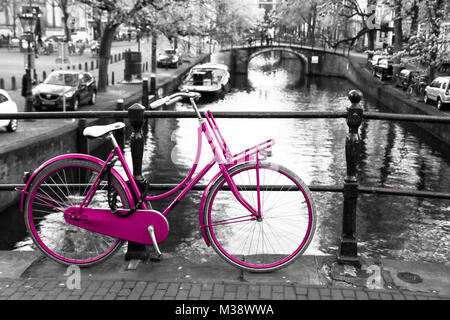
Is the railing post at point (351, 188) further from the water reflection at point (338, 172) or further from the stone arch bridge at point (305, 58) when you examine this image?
the stone arch bridge at point (305, 58)

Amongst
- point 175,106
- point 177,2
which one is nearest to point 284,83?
point 175,106

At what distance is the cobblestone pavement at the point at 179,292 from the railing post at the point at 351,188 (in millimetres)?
436

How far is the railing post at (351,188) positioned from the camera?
13.6 feet

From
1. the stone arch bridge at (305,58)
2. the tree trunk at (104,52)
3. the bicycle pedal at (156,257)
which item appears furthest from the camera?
the stone arch bridge at (305,58)

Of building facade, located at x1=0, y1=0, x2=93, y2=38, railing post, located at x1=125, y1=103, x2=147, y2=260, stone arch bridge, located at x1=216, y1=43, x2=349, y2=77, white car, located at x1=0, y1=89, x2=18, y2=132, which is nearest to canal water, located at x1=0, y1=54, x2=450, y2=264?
railing post, located at x1=125, y1=103, x2=147, y2=260

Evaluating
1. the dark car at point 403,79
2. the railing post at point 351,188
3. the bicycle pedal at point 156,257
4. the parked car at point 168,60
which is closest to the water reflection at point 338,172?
the bicycle pedal at point 156,257

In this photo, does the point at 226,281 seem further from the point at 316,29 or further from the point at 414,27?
the point at 316,29

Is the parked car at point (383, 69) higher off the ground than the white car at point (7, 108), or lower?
higher

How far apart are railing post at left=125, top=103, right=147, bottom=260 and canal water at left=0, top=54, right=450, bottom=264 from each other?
271 mm

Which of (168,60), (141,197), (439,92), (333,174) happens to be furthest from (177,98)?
(168,60)

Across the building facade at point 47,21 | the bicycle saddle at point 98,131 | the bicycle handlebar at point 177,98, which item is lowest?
the bicycle saddle at point 98,131

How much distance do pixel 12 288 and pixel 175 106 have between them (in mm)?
27889

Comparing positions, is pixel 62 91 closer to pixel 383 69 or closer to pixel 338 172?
pixel 338 172

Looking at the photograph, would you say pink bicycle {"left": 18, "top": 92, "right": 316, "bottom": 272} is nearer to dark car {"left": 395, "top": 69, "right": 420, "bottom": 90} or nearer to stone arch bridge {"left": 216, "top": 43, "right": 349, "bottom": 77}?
dark car {"left": 395, "top": 69, "right": 420, "bottom": 90}
